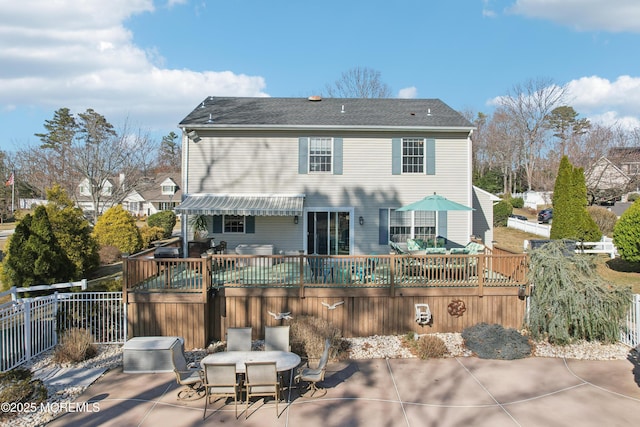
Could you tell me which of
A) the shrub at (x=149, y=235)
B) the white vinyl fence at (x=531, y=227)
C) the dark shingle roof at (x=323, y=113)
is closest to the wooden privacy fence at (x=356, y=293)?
the dark shingle roof at (x=323, y=113)

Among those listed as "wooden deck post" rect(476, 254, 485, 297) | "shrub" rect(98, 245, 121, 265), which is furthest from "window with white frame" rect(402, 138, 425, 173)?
"shrub" rect(98, 245, 121, 265)

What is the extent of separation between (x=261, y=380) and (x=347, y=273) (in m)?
4.39

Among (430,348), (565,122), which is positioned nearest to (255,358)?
(430,348)

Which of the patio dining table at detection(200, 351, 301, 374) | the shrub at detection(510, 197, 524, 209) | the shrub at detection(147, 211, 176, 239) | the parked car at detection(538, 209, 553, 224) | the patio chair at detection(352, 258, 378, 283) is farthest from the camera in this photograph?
the shrub at detection(510, 197, 524, 209)

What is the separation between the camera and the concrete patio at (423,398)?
6.39 metres

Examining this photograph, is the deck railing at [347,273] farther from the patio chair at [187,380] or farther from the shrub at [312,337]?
the patio chair at [187,380]

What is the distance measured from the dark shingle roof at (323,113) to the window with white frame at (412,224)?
345 centimetres

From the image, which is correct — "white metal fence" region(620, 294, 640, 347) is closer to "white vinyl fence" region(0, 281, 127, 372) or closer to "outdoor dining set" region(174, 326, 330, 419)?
"outdoor dining set" region(174, 326, 330, 419)

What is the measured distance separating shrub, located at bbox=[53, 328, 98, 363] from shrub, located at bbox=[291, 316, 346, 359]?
4674mm

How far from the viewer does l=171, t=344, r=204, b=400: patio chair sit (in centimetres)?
700

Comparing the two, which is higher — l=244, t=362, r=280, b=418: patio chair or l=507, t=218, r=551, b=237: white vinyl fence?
l=507, t=218, r=551, b=237: white vinyl fence

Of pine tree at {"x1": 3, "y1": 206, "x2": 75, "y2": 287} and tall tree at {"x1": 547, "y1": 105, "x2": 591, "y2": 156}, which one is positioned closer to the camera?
pine tree at {"x1": 3, "y1": 206, "x2": 75, "y2": 287}

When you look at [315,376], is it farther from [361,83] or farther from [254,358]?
[361,83]

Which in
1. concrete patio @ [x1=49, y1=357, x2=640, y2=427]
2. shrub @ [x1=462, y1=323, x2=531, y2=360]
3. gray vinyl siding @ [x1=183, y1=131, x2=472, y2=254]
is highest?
gray vinyl siding @ [x1=183, y1=131, x2=472, y2=254]
